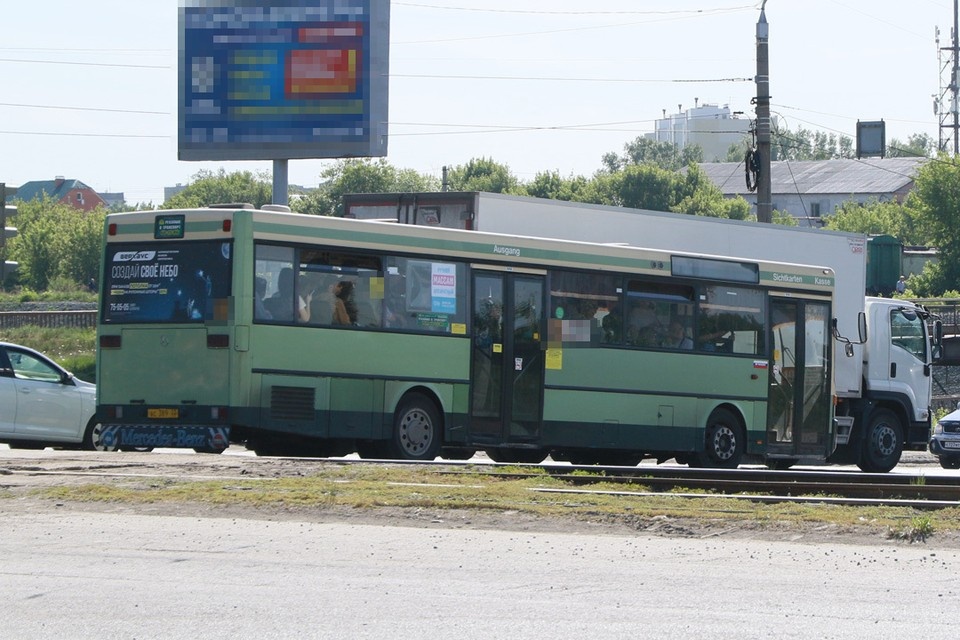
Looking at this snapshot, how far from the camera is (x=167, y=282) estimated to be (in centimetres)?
1605

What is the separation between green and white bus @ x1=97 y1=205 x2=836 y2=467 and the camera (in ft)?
51.5

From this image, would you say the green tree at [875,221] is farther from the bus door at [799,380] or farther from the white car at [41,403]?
the white car at [41,403]

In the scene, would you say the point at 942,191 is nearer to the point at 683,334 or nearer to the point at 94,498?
the point at 683,334

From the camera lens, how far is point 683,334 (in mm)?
19750

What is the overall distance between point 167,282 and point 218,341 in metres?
1.03

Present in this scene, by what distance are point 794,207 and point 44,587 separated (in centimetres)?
13871

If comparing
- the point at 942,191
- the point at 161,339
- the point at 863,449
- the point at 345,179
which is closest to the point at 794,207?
the point at 345,179

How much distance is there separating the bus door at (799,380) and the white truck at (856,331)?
0.62 m

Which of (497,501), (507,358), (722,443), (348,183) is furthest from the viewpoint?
(348,183)

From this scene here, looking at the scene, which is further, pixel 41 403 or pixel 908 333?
pixel 908 333

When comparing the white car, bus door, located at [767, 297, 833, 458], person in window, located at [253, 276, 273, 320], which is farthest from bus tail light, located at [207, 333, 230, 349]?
bus door, located at [767, 297, 833, 458]

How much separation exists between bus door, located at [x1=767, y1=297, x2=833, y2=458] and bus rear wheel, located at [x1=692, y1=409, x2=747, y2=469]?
0.65 meters

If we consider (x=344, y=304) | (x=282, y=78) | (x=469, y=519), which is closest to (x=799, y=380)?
(x=344, y=304)

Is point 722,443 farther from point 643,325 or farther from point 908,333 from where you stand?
point 908,333
